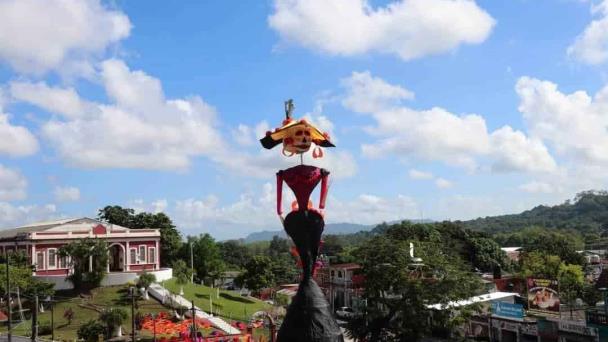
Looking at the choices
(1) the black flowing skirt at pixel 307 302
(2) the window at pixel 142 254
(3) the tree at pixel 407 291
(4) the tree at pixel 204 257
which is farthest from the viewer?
(4) the tree at pixel 204 257

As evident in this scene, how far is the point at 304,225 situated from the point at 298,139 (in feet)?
8.09

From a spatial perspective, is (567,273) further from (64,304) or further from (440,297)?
(64,304)

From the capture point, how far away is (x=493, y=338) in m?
38.9

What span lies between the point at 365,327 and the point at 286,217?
17078 mm

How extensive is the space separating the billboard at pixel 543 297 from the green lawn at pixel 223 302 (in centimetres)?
2328

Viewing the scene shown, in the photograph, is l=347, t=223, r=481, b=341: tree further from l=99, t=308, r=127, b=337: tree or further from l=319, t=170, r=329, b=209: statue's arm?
l=99, t=308, r=127, b=337: tree

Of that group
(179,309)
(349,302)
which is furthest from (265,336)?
(349,302)

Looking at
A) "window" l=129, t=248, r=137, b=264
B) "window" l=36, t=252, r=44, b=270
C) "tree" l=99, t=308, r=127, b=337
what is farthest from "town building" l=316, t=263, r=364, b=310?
"window" l=36, t=252, r=44, b=270

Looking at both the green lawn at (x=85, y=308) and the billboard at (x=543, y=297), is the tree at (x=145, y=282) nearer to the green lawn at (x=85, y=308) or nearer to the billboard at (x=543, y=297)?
the green lawn at (x=85, y=308)

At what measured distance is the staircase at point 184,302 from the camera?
147ft

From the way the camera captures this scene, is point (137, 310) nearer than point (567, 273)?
Yes

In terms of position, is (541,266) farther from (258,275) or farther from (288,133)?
(288,133)

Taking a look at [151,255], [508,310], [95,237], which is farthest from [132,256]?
[508,310]

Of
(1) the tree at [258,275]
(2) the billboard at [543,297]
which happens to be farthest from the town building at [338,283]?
(2) the billboard at [543,297]
